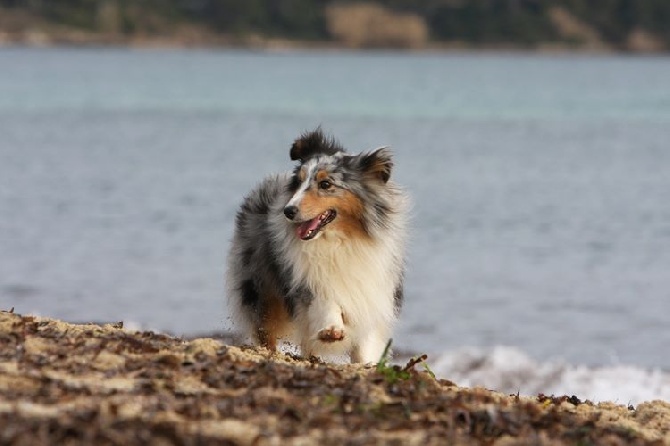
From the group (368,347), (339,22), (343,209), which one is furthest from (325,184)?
(339,22)

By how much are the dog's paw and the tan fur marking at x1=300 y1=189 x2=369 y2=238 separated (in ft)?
2.02

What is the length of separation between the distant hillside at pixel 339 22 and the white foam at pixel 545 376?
342 feet

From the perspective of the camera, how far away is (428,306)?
1805 centimetres

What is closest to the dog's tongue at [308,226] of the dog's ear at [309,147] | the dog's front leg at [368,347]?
the dog's ear at [309,147]

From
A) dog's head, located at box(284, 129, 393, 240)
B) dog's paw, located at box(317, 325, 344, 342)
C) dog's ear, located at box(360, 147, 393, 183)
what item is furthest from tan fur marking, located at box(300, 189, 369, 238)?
dog's paw, located at box(317, 325, 344, 342)

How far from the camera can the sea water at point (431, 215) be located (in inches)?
647

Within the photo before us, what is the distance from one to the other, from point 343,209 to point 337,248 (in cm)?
27

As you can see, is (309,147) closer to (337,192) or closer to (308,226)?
(337,192)

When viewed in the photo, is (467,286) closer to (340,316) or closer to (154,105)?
(340,316)

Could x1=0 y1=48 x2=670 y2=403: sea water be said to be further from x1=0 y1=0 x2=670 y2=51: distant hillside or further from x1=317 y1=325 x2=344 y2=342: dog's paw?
x1=0 y1=0 x2=670 y2=51: distant hillside

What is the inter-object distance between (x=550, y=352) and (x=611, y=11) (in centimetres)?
10865

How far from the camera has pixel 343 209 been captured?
29.7ft

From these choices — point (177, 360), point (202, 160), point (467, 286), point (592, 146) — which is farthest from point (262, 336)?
point (592, 146)

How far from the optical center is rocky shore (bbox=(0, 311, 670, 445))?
552cm
